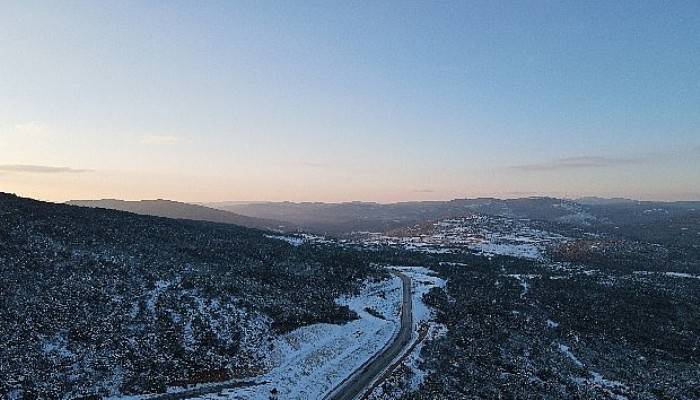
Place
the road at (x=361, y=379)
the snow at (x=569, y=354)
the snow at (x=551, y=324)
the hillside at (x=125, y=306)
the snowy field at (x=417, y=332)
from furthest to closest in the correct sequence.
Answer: the snow at (x=551, y=324)
the snow at (x=569, y=354)
the snowy field at (x=417, y=332)
the hillside at (x=125, y=306)
the road at (x=361, y=379)

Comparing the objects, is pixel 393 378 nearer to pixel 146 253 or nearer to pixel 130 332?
pixel 130 332

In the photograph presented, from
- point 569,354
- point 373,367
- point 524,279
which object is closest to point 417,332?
point 373,367

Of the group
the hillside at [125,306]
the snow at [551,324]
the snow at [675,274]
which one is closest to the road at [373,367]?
the hillside at [125,306]

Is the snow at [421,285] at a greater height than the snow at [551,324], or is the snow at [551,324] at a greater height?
the snow at [421,285]

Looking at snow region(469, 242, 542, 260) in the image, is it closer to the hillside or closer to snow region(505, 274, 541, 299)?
snow region(505, 274, 541, 299)

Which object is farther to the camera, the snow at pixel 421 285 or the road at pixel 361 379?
the snow at pixel 421 285

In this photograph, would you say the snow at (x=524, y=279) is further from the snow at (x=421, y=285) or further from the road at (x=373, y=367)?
the road at (x=373, y=367)
